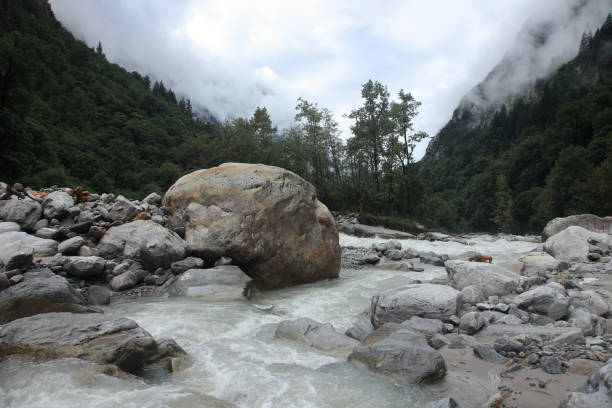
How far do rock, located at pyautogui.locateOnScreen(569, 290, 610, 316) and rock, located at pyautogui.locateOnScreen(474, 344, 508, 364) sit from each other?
108 inches

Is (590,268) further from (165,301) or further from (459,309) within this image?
(165,301)

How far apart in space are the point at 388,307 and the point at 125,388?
4294mm

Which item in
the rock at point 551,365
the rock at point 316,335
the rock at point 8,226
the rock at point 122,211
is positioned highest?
the rock at point 122,211

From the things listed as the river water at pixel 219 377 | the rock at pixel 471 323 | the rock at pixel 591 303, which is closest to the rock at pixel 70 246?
the river water at pixel 219 377

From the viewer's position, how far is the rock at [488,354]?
3.88 m

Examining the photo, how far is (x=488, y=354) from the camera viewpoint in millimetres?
3979

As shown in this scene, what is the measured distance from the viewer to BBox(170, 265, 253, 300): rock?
6.82m

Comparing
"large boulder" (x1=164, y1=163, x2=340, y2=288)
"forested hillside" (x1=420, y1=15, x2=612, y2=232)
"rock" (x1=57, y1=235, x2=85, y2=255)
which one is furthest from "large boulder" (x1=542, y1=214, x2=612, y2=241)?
"rock" (x1=57, y1=235, x2=85, y2=255)

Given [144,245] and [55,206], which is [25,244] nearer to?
[55,206]

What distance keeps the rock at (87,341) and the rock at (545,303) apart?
5863 mm

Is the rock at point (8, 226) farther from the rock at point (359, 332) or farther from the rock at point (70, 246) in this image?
the rock at point (359, 332)

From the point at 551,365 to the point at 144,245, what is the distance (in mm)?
7745

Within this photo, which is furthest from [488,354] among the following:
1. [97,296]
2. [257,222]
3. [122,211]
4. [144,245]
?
[122,211]

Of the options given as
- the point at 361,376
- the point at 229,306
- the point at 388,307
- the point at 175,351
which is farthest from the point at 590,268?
the point at 175,351
